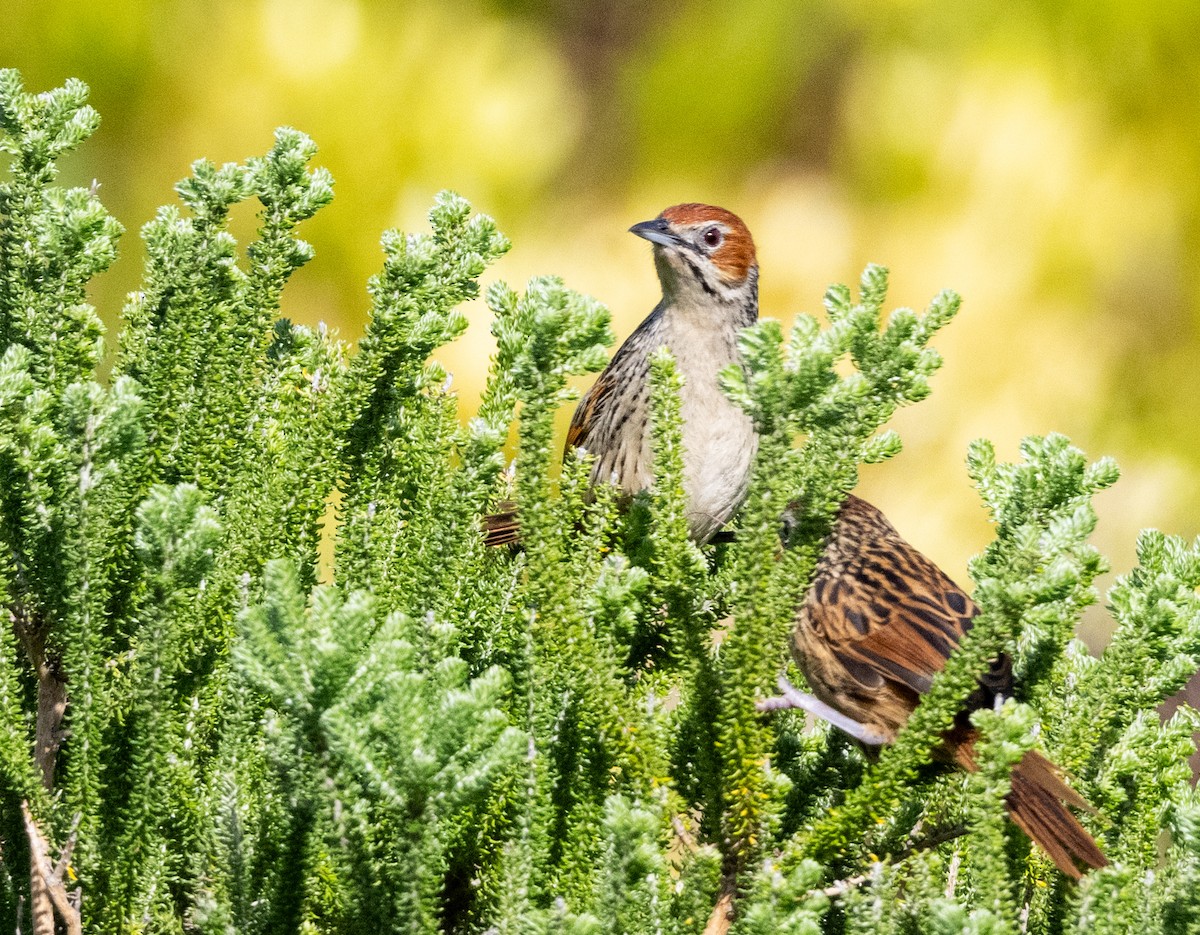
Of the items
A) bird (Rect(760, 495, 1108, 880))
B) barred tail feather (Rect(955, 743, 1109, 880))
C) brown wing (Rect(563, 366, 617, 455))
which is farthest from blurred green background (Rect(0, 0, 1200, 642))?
barred tail feather (Rect(955, 743, 1109, 880))

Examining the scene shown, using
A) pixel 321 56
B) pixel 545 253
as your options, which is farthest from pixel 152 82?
pixel 545 253

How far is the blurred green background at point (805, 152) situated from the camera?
5.04 meters

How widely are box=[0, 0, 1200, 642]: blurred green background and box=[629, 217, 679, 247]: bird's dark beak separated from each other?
1.23m

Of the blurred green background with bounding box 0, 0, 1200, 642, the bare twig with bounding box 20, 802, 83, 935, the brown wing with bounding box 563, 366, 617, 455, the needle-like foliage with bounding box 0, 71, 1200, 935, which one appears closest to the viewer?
the needle-like foliage with bounding box 0, 71, 1200, 935

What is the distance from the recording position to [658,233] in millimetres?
3863

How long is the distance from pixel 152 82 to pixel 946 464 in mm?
3158

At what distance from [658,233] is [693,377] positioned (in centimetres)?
47

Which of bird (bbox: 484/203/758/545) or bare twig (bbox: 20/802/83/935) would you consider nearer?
bare twig (bbox: 20/802/83/935)

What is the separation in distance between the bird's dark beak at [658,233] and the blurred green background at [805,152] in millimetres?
1228

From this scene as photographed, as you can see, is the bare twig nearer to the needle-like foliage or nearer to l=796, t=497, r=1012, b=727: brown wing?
the needle-like foliage

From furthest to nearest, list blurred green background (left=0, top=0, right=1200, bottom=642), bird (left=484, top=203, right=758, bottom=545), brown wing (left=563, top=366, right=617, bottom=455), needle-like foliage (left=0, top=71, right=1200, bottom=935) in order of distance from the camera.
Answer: blurred green background (left=0, top=0, right=1200, bottom=642) → brown wing (left=563, top=366, right=617, bottom=455) → bird (left=484, top=203, right=758, bottom=545) → needle-like foliage (left=0, top=71, right=1200, bottom=935)

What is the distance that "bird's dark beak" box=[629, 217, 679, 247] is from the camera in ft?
12.6

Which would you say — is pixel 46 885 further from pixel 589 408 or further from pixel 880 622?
pixel 589 408

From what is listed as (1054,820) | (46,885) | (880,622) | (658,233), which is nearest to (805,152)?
(658,233)
